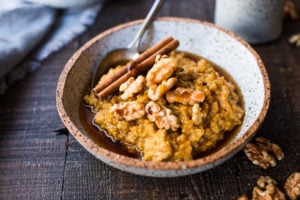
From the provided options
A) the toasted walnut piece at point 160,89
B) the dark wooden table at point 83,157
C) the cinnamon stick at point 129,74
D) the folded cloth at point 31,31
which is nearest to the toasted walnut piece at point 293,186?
the dark wooden table at point 83,157

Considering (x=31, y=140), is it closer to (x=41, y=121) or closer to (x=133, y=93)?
(x=41, y=121)

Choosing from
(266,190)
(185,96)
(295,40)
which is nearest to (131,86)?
(185,96)

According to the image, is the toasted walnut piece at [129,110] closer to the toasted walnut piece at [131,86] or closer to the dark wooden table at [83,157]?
the toasted walnut piece at [131,86]

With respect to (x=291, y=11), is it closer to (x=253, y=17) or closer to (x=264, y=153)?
(x=253, y=17)

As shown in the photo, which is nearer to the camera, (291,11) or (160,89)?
(160,89)

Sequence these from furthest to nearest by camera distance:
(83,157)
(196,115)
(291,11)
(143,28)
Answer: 1. (291,11)
2. (143,28)
3. (83,157)
4. (196,115)
